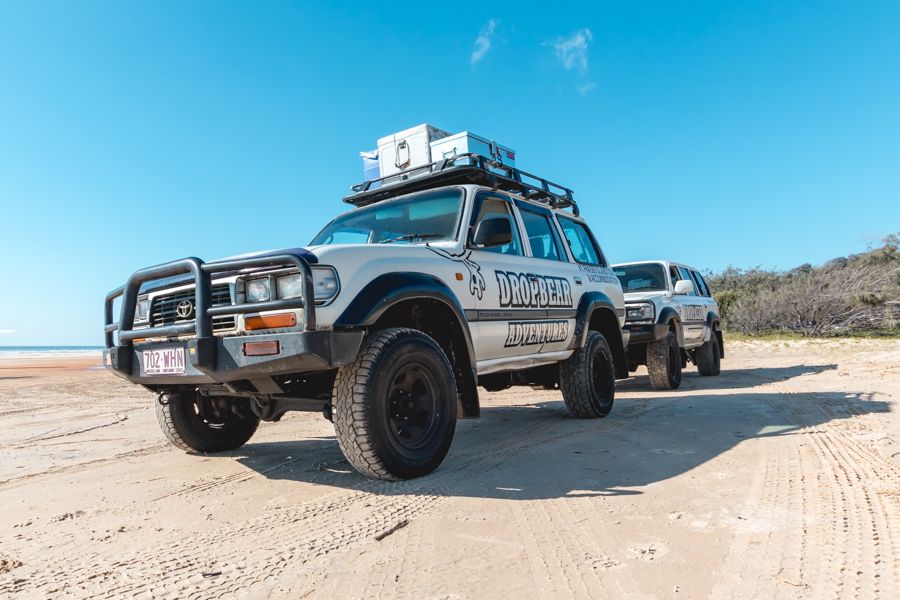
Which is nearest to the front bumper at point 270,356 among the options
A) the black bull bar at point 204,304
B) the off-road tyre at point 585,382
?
the black bull bar at point 204,304

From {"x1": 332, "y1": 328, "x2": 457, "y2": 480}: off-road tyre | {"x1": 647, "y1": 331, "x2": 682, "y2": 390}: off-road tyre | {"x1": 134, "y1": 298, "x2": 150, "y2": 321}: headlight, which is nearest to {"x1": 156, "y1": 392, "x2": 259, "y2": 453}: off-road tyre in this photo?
{"x1": 134, "y1": 298, "x2": 150, "y2": 321}: headlight

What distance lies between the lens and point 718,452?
396cm

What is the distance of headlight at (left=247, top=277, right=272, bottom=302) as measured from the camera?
306 cm

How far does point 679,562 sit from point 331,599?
127 cm

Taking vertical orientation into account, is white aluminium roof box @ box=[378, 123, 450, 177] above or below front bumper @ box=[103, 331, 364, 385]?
above

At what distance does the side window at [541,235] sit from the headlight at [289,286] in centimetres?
263

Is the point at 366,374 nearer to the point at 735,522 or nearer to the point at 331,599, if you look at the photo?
the point at 331,599

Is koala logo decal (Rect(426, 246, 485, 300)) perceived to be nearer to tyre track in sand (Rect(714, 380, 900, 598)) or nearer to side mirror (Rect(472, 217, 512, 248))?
side mirror (Rect(472, 217, 512, 248))

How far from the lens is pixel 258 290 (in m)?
3.09

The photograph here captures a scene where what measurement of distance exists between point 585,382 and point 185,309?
3587 mm

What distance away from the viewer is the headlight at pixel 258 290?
3064 millimetres

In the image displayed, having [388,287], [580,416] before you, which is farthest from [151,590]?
[580,416]

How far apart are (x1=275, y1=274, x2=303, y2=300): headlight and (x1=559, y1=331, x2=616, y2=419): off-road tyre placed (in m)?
3.21

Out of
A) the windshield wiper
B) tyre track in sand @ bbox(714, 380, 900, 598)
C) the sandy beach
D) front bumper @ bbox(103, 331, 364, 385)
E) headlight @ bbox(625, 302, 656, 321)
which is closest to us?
tyre track in sand @ bbox(714, 380, 900, 598)
